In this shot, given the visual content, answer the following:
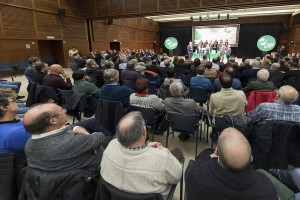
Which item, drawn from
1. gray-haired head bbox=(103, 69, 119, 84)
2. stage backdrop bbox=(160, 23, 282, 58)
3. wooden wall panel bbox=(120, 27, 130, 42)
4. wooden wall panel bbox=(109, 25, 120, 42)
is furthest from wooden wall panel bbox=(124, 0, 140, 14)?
stage backdrop bbox=(160, 23, 282, 58)

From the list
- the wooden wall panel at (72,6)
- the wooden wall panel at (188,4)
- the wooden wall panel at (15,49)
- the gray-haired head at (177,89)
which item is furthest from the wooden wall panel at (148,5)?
Answer: the gray-haired head at (177,89)

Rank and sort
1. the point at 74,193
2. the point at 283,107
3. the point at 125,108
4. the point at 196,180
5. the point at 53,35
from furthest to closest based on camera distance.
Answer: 1. the point at 53,35
2. the point at 125,108
3. the point at 283,107
4. the point at 74,193
5. the point at 196,180

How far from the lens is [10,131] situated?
1.69m

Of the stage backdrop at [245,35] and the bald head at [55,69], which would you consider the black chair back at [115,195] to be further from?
the stage backdrop at [245,35]

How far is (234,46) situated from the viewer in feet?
59.2

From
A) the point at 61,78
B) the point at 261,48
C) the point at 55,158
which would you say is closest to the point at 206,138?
the point at 55,158

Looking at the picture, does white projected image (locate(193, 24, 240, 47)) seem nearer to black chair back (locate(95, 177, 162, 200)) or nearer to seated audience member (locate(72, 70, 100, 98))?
seated audience member (locate(72, 70, 100, 98))

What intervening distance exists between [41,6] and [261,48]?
16408 millimetres

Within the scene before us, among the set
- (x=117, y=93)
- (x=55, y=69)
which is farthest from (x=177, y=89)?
(x=55, y=69)

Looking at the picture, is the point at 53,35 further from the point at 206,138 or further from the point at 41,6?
the point at 206,138

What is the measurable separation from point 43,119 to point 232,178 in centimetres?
127

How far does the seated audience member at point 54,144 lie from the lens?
1338mm

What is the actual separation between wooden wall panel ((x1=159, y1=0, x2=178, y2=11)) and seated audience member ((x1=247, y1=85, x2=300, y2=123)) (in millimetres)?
9395

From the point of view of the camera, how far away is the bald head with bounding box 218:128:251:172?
3.32 feet
